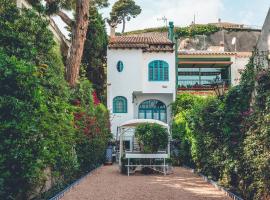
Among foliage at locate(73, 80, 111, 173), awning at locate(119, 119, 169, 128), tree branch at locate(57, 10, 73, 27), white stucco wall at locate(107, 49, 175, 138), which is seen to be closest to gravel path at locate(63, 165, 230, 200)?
foliage at locate(73, 80, 111, 173)

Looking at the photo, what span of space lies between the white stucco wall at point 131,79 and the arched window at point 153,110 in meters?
1.45

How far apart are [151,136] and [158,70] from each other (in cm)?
1542

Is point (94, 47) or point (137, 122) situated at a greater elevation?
point (94, 47)

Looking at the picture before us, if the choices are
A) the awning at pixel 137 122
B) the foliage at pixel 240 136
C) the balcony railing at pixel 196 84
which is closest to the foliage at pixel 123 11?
the balcony railing at pixel 196 84

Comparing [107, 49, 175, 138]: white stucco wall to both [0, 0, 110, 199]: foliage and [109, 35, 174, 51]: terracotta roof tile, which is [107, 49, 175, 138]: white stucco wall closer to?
[109, 35, 174, 51]: terracotta roof tile

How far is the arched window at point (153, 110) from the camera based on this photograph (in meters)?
35.4

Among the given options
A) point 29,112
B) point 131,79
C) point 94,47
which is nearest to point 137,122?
point 29,112

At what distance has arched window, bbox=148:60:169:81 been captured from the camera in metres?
34.0

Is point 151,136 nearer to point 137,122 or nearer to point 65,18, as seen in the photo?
point 137,122

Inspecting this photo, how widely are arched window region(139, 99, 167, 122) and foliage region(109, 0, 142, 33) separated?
110 ft

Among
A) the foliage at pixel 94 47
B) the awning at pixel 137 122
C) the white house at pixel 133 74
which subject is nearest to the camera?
the awning at pixel 137 122

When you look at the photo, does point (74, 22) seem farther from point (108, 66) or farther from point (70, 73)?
point (108, 66)

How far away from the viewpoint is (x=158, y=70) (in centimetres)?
3400

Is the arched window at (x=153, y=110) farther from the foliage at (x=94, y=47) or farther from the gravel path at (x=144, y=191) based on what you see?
the gravel path at (x=144, y=191)
